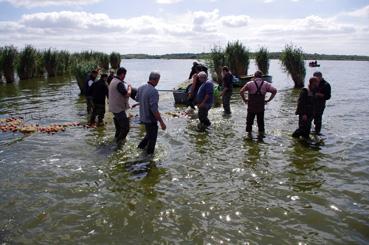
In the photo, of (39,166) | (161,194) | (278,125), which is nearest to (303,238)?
(161,194)

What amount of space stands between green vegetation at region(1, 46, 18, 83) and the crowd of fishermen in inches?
808

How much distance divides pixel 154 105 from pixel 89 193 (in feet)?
8.80

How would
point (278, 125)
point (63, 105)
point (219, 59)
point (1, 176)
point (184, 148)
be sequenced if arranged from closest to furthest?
point (1, 176) → point (184, 148) → point (278, 125) → point (63, 105) → point (219, 59)

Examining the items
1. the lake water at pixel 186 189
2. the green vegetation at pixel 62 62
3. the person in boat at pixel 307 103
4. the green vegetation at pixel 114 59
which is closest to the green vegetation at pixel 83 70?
the lake water at pixel 186 189

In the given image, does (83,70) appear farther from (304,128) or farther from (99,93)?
(304,128)

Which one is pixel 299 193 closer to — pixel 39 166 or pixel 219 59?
pixel 39 166

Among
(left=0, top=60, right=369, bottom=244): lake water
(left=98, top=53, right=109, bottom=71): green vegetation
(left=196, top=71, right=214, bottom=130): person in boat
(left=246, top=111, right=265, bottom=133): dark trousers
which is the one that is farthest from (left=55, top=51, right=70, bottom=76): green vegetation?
(left=246, top=111, right=265, bottom=133): dark trousers

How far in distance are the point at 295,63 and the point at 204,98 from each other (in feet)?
56.1

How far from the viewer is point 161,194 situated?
6.86 meters

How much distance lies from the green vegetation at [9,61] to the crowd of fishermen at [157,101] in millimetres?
20522

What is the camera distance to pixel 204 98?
1273 centimetres

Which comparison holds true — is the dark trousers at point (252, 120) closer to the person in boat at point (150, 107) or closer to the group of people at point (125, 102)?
the group of people at point (125, 102)

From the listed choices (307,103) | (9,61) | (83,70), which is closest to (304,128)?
(307,103)

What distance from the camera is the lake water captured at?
539cm
